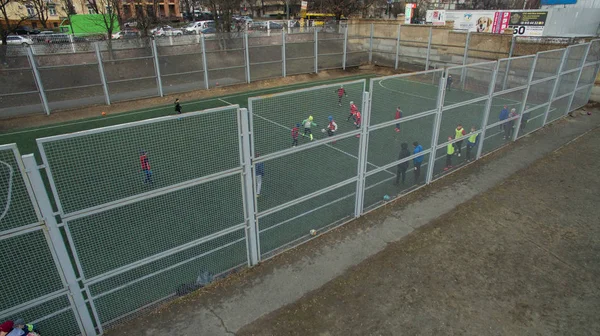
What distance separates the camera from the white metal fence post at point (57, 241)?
3984 millimetres

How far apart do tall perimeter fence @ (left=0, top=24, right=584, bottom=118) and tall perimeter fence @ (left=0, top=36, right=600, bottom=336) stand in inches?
576

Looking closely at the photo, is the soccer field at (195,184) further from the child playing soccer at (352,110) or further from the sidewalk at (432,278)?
the sidewalk at (432,278)

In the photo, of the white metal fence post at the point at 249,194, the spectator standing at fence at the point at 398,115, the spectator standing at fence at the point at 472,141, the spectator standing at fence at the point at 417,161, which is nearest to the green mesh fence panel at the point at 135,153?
the white metal fence post at the point at 249,194

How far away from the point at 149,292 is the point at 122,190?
1.80 meters

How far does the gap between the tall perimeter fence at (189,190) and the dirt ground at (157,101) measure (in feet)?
44.6

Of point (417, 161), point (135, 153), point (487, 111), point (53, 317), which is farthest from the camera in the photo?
point (487, 111)

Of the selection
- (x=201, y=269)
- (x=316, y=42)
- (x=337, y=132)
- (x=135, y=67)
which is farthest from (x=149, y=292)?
(x=316, y=42)

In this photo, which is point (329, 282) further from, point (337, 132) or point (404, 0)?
point (404, 0)

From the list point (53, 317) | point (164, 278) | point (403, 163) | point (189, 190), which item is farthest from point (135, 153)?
point (403, 163)

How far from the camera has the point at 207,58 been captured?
22703 millimetres

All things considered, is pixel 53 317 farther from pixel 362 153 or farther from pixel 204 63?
pixel 204 63

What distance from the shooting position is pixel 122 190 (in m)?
4.98

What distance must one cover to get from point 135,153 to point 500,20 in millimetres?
39344

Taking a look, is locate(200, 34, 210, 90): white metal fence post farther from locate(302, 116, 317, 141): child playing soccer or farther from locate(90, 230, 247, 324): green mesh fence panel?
locate(90, 230, 247, 324): green mesh fence panel
